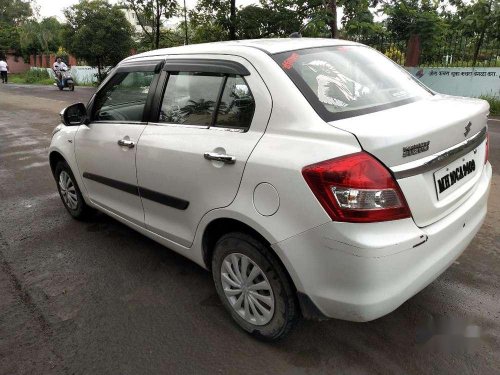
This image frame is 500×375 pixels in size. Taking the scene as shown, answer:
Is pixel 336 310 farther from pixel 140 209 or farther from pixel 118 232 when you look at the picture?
pixel 118 232

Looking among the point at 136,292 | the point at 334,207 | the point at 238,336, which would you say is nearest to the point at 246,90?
the point at 334,207

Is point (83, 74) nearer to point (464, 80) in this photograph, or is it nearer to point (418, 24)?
point (418, 24)

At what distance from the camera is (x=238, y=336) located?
8.23ft

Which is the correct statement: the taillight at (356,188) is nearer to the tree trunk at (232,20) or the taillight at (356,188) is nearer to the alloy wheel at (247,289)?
the alloy wheel at (247,289)

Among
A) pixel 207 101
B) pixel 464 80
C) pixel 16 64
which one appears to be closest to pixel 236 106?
pixel 207 101

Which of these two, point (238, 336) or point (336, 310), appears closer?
point (336, 310)

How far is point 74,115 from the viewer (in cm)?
372

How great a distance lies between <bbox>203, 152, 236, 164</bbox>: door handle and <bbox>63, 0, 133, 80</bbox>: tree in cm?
1842

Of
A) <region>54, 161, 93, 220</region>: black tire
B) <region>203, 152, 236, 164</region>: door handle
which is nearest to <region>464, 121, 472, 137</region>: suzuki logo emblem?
<region>203, 152, 236, 164</region>: door handle

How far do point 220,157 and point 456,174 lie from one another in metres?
1.28

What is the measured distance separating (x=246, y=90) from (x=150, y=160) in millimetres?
885

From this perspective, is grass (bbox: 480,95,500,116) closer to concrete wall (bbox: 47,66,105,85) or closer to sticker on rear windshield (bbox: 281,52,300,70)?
sticker on rear windshield (bbox: 281,52,300,70)

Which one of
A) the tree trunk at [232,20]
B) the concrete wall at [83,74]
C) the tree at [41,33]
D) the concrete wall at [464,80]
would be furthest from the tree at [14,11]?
the concrete wall at [464,80]

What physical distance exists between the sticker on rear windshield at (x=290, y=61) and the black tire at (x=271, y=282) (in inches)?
37.2
